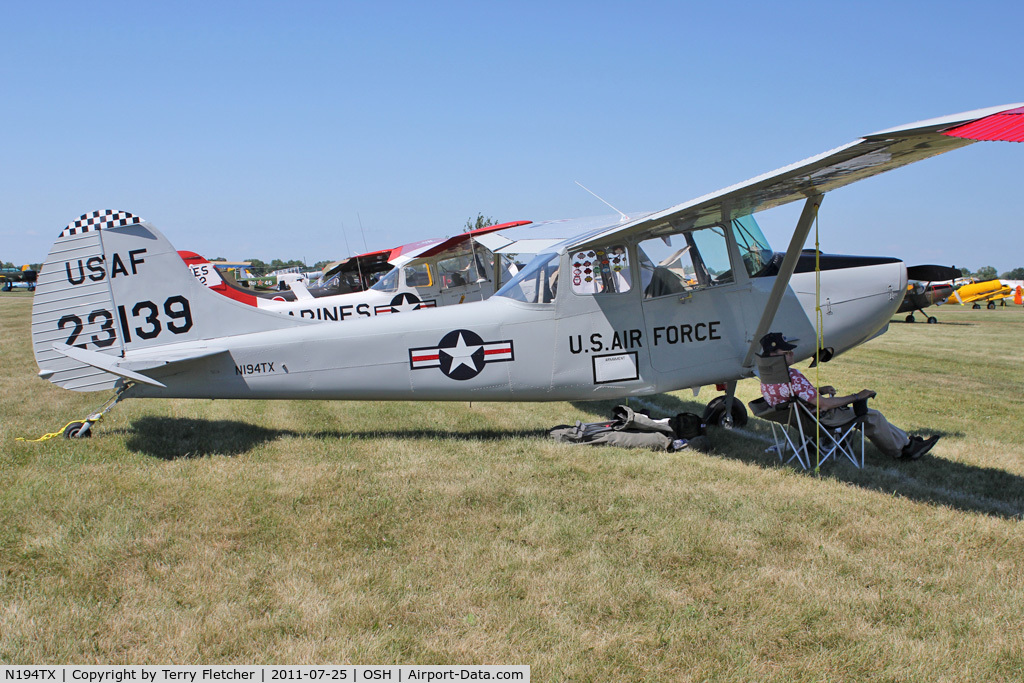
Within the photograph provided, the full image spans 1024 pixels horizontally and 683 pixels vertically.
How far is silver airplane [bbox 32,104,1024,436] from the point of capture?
6.45 meters

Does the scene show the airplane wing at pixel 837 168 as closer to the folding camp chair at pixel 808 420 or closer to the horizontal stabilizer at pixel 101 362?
the folding camp chair at pixel 808 420

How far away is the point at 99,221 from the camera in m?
6.46

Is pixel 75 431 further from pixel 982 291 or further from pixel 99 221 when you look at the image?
pixel 982 291

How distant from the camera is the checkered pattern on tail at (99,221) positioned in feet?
21.0

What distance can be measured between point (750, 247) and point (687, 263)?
71 centimetres

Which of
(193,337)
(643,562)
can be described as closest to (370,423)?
(193,337)

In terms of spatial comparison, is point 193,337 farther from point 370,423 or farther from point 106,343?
point 370,423

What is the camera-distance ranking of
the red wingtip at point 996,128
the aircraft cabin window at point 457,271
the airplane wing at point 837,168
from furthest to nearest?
the aircraft cabin window at point 457,271
the airplane wing at point 837,168
the red wingtip at point 996,128

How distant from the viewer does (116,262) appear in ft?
21.3

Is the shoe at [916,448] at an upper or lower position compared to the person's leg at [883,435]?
lower

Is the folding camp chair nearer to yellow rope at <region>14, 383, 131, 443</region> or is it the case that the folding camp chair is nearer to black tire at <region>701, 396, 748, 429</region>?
black tire at <region>701, 396, 748, 429</region>

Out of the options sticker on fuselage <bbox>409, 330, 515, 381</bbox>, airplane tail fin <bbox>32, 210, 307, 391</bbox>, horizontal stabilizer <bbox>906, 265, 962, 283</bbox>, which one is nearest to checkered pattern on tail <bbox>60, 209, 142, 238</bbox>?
airplane tail fin <bbox>32, 210, 307, 391</bbox>

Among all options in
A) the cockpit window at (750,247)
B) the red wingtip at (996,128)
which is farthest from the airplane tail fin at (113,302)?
the red wingtip at (996,128)

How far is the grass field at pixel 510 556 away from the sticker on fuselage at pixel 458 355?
80 centimetres
